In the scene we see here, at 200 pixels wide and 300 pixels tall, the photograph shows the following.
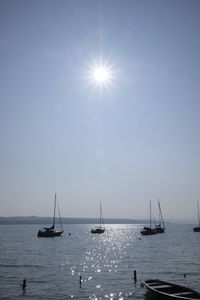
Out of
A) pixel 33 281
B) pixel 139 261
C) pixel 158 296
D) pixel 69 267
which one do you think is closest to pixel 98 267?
pixel 69 267

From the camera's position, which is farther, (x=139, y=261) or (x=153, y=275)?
(x=139, y=261)

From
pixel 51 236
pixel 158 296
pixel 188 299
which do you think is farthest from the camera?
pixel 51 236

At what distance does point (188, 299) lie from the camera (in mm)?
27750

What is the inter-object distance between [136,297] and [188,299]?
10617 millimetres

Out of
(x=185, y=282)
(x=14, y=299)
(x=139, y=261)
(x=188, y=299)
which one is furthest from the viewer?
(x=139, y=261)

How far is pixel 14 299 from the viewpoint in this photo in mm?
35938

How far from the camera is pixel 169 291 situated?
3253 cm

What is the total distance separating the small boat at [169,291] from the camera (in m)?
29.3

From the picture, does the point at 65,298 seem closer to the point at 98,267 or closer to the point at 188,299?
the point at 188,299

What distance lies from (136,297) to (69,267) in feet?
79.3

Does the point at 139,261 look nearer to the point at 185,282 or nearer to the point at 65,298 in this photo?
the point at 185,282

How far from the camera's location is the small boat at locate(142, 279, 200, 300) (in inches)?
1155

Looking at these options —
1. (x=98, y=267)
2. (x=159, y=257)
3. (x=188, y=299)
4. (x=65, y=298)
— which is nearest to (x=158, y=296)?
(x=188, y=299)

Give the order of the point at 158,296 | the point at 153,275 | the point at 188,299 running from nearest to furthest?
the point at 188,299, the point at 158,296, the point at 153,275
